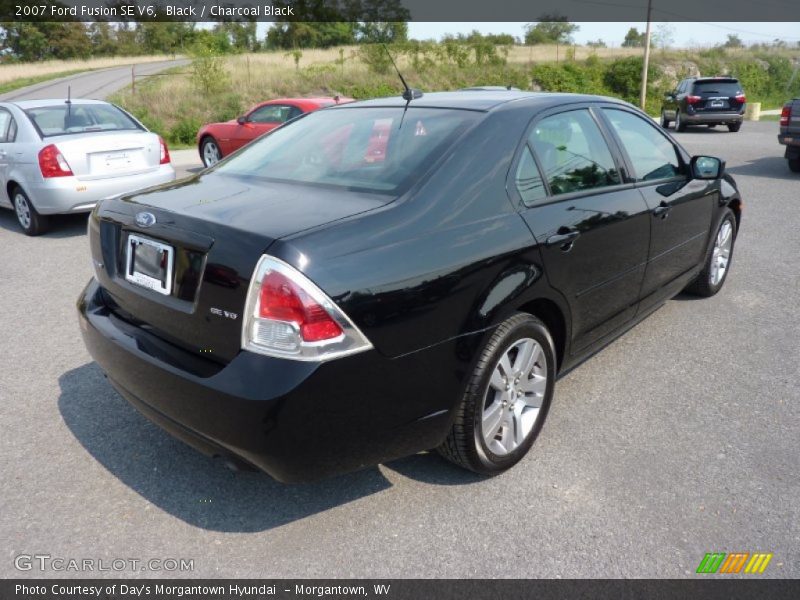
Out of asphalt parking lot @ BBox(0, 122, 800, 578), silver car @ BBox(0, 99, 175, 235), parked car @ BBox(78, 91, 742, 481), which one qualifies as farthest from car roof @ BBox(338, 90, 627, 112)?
silver car @ BBox(0, 99, 175, 235)

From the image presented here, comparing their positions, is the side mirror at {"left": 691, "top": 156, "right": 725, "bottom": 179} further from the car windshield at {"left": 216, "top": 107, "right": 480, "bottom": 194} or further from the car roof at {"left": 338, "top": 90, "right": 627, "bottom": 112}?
the car windshield at {"left": 216, "top": 107, "right": 480, "bottom": 194}

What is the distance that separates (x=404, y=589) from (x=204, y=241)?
1424 millimetres

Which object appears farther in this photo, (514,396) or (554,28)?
(554,28)

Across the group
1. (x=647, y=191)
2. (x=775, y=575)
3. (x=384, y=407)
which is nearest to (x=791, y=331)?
(x=647, y=191)

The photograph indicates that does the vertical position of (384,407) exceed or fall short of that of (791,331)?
it exceeds it

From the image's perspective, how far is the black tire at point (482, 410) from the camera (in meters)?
2.71

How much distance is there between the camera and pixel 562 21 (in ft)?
291

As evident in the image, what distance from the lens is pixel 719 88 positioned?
2127cm

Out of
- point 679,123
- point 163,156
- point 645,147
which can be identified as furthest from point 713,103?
point 645,147

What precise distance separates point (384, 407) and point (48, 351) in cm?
297

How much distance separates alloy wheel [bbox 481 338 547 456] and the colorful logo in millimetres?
885

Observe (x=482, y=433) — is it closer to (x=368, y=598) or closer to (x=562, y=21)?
(x=368, y=598)

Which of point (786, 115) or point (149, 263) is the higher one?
point (786, 115)

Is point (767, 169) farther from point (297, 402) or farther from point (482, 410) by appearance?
point (297, 402)
